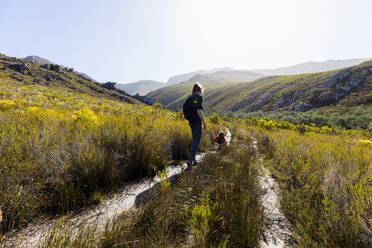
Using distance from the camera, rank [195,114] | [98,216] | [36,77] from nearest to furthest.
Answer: [98,216] → [195,114] → [36,77]

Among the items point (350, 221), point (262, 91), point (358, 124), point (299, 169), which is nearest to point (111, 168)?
point (350, 221)

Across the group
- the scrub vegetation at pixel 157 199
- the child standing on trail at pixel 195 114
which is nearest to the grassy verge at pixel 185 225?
the scrub vegetation at pixel 157 199

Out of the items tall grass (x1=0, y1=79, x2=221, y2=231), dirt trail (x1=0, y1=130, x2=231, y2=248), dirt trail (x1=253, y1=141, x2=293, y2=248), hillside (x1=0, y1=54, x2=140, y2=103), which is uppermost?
hillside (x1=0, y1=54, x2=140, y2=103)

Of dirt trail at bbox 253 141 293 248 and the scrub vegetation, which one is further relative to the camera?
dirt trail at bbox 253 141 293 248

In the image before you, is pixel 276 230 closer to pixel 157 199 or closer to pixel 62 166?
pixel 157 199

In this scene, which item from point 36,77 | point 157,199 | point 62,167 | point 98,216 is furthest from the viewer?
point 36,77

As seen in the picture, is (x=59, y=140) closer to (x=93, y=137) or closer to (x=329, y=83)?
(x=93, y=137)

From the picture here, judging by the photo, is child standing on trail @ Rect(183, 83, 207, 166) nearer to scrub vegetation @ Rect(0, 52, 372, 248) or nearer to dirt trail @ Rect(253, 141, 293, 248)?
scrub vegetation @ Rect(0, 52, 372, 248)

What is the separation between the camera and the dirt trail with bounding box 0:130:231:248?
1.48 m

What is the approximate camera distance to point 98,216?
173cm

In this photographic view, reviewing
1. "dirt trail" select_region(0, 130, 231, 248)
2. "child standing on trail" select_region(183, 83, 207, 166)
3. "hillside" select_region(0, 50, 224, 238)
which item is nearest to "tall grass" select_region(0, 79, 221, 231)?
"hillside" select_region(0, 50, 224, 238)

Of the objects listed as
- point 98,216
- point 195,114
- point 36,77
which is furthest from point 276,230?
point 36,77

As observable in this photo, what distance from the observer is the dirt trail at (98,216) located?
4.87 ft

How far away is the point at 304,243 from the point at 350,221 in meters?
0.58
